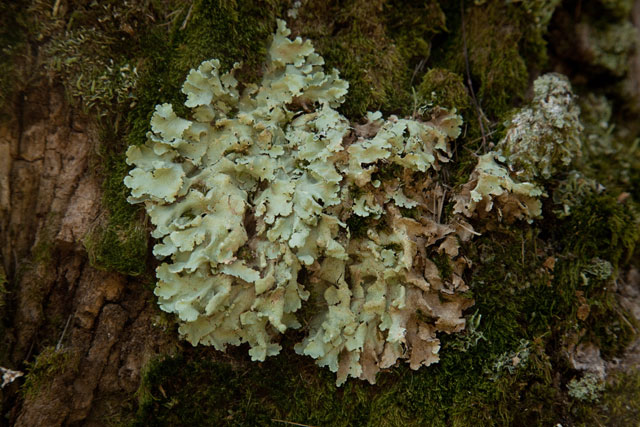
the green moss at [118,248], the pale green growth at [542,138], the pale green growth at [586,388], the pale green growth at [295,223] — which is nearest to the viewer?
the pale green growth at [295,223]

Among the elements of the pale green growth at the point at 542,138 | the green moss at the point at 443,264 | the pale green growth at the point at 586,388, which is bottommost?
the pale green growth at the point at 586,388

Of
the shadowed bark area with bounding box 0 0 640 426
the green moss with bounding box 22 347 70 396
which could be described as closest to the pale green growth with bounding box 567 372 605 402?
the shadowed bark area with bounding box 0 0 640 426

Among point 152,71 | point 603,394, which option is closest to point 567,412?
point 603,394

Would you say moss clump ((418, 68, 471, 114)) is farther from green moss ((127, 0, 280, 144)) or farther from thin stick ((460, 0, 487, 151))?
green moss ((127, 0, 280, 144))

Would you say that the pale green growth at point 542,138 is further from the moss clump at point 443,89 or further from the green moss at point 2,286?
the green moss at point 2,286

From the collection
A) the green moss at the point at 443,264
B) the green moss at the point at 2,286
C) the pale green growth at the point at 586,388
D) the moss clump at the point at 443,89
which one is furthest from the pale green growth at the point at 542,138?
the green moss at the point at 2,286

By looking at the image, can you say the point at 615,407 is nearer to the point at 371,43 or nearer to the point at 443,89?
the point at 443,89
